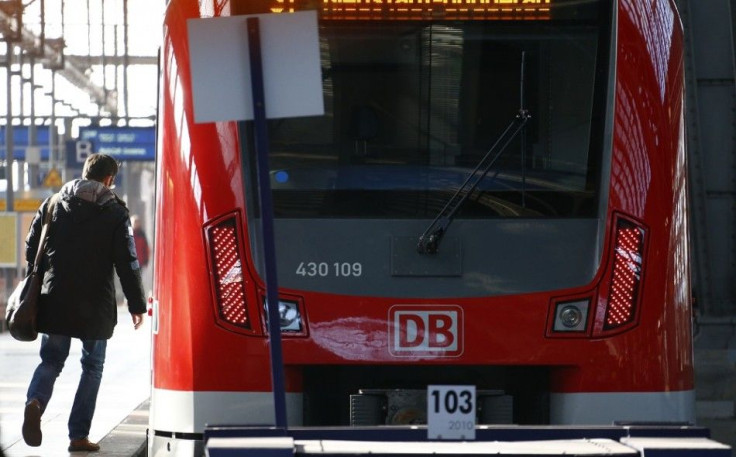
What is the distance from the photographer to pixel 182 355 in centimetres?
577

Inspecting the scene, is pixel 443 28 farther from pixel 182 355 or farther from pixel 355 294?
pixel 182 355

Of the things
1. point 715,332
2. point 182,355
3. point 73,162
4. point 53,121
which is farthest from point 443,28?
point 73,162

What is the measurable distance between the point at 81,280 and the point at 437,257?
3135 millimetres

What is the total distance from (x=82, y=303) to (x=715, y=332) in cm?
450

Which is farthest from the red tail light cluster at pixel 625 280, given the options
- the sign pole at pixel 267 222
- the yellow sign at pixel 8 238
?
the yellow sign at pixel 8 238

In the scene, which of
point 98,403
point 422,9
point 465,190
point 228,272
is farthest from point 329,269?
point 98,403

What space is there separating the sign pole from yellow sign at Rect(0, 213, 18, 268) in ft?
70.9

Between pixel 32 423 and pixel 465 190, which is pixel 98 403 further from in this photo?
pixel 465 190

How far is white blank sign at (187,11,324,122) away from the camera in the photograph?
5184 mm

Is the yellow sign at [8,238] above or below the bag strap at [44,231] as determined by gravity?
above

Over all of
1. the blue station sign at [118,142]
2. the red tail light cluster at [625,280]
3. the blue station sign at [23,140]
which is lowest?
the red tail light cluster at [625,280]

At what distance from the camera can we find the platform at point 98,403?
30.3 ft

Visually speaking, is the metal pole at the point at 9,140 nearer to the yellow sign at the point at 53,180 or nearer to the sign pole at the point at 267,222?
the yellow sign at the point at 53,180

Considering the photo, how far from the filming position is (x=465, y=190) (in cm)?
591
